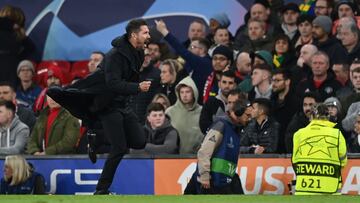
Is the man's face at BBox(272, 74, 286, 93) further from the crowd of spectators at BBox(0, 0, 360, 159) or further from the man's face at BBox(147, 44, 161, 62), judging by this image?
the man's face at BBox(147, 44, 161, 62)

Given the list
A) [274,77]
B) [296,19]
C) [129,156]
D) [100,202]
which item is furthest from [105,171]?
[296,19]

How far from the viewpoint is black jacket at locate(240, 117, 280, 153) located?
55.8 feet

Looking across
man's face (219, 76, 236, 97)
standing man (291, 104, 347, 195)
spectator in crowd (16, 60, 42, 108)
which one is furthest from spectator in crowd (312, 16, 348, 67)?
spectator in crowd (16, 60, 42, 108)

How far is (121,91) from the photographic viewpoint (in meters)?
14.1

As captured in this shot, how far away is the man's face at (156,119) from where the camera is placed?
1769cm

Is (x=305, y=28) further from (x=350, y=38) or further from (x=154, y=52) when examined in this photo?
(x=154, y=52)

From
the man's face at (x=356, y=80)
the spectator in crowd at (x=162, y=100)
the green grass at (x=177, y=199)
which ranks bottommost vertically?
the green grass at (x=177, y=199)

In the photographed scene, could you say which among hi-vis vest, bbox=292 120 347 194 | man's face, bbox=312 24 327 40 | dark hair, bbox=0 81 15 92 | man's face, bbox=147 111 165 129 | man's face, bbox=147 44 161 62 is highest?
man's face, bbox=312 24 327 40

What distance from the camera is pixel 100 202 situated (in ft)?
42.6

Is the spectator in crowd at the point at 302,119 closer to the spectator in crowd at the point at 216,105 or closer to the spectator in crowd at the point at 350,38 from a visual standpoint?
the spectator in crowd at the point at 216,105

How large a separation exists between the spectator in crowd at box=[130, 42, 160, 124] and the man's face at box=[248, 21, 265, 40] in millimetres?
1420

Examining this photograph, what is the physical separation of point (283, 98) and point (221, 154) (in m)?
2.31

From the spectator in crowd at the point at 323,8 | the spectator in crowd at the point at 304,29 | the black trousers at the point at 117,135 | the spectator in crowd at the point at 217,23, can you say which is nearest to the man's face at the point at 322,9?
the spectator in crowd at the point at 323,8

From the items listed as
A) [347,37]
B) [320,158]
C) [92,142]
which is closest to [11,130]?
[92,142]
